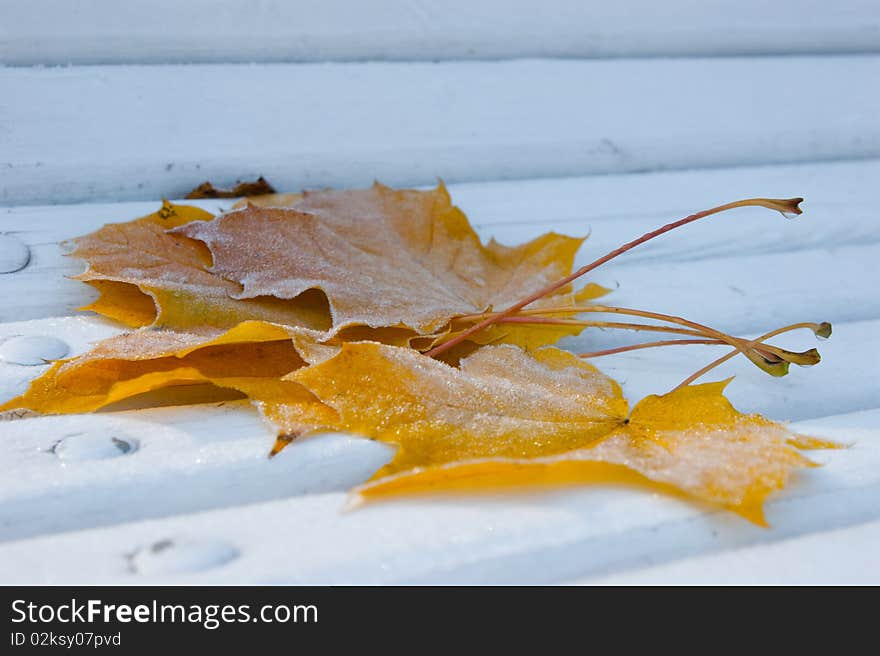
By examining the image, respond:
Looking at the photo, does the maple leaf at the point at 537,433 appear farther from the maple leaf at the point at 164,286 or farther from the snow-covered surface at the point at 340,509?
the maple leaf at the point at 164,286

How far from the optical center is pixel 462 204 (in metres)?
1.21

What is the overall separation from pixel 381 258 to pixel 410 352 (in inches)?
10.0

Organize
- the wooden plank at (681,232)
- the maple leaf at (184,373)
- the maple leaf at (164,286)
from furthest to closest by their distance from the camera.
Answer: the wooden plank at (681,232) → the maple leaf at (164,286) → the maple leaf at (184,373)

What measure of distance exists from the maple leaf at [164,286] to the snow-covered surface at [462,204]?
35mm

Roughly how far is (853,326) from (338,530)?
63 centimetres

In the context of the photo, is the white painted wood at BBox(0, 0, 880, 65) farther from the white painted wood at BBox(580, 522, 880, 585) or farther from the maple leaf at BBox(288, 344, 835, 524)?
the white painted wood at BBox(580, 522, 880, 585)

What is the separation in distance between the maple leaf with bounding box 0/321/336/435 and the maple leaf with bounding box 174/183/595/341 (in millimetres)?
70

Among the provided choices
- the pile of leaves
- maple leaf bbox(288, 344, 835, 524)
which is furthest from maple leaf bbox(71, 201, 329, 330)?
maple leaf bbox(288, 344, 835, 524)

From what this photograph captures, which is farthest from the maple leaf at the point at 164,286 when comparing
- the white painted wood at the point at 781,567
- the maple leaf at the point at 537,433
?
the white painted wood at the point at 781,567

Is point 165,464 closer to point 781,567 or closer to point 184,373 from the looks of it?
point 184,373

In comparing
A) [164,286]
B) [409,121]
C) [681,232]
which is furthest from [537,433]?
[409,121]

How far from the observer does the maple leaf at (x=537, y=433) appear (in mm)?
599

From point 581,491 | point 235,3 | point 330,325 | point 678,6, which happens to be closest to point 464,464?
point 581,491
